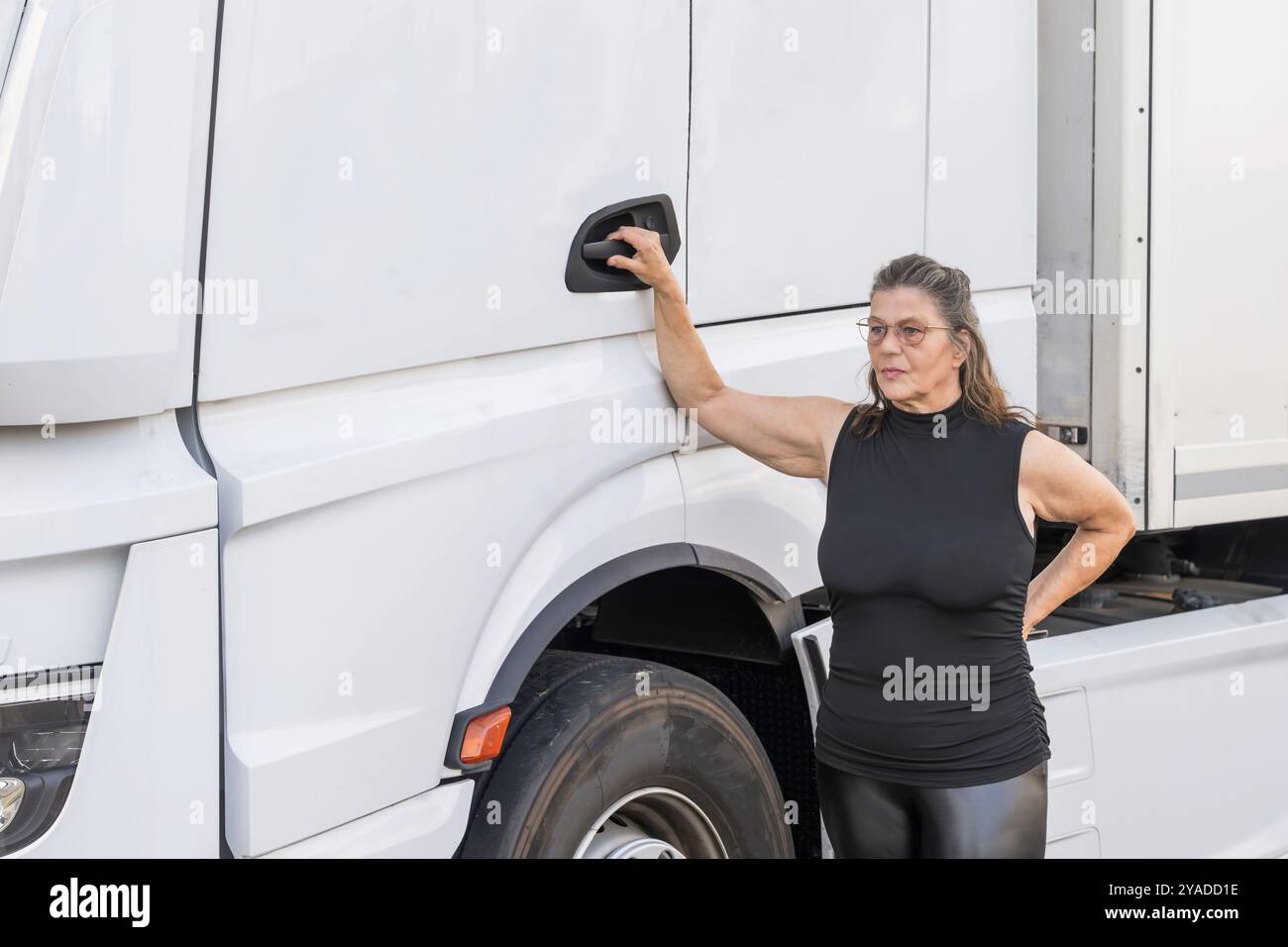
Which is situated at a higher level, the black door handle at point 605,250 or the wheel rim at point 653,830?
the black door handle at point 605,250

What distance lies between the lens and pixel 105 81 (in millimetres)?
1976

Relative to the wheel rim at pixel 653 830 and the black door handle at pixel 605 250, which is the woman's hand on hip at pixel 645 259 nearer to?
the black door handle at pixel 605 250

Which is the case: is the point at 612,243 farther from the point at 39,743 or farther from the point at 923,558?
the point at 39,743

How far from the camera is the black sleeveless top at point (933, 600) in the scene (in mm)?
2711

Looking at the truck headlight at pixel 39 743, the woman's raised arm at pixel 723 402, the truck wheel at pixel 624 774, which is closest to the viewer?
the truck headlight at pixel 39 743

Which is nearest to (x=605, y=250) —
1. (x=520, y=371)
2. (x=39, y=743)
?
(x=520, y=371)

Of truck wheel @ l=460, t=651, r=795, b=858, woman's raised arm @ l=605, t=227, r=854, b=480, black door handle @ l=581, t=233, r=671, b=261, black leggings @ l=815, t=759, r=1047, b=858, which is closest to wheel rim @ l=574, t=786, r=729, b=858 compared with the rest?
truck wheel @ l=460, t=651, r=795, b=858

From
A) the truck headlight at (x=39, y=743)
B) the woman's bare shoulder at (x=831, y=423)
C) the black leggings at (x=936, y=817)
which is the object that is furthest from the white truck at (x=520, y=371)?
the black leggings at (x=936, y=817)

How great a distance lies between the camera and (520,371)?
2.52 m

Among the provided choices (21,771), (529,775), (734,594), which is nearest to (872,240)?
(734,594)

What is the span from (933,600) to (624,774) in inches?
26.0

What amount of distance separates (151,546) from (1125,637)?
269cm

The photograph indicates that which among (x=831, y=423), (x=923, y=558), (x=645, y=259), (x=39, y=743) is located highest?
(x=645, y=259)

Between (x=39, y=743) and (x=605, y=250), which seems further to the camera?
(x=605, y=250)
